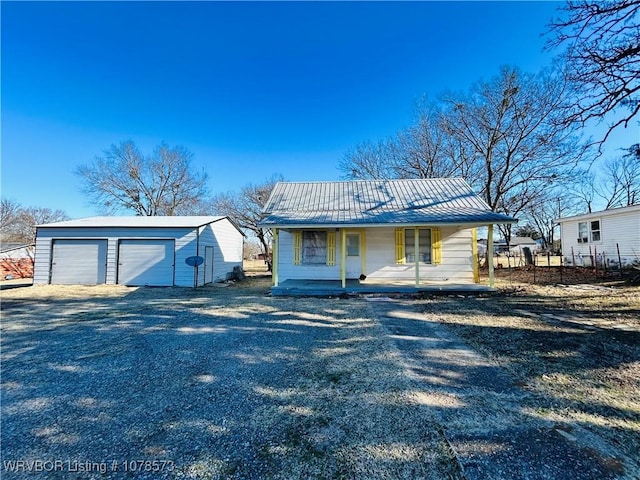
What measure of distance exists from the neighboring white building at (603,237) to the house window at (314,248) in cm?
1302

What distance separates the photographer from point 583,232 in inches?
663

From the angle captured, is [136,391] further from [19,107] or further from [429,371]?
[19,107]

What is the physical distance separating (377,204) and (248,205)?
1830 centimetres

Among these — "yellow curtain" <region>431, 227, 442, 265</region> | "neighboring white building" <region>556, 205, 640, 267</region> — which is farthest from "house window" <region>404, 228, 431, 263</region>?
"neighboring white building" <region>556, 205, 640, 267</region>

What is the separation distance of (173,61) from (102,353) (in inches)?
506

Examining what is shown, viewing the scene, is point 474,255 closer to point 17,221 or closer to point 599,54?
point 599,54

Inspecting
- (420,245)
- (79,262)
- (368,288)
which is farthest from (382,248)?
(79,262)

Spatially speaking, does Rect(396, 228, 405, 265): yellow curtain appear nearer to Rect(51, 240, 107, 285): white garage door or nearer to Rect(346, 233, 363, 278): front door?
Rect(346, 233, 363, 278): front door

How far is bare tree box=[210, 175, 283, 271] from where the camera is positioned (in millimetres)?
26984

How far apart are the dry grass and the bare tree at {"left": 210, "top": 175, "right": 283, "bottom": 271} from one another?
21.3m

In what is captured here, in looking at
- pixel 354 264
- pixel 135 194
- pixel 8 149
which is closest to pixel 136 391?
pixel 354 264

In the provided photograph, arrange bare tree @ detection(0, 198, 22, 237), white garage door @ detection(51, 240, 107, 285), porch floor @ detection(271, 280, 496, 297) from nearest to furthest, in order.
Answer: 1. porch floor @ detection(271, 280, 496, 297)
2. white garage door @ detection(51, 240, 107, 285)
3. bare tree @ detection(0, 198, 22, 237)

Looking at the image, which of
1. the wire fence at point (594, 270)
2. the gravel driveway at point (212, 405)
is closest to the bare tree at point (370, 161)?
Answer: the wire fence at point (594, 270)

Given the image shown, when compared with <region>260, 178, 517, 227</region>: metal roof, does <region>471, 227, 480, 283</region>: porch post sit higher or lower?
lower
